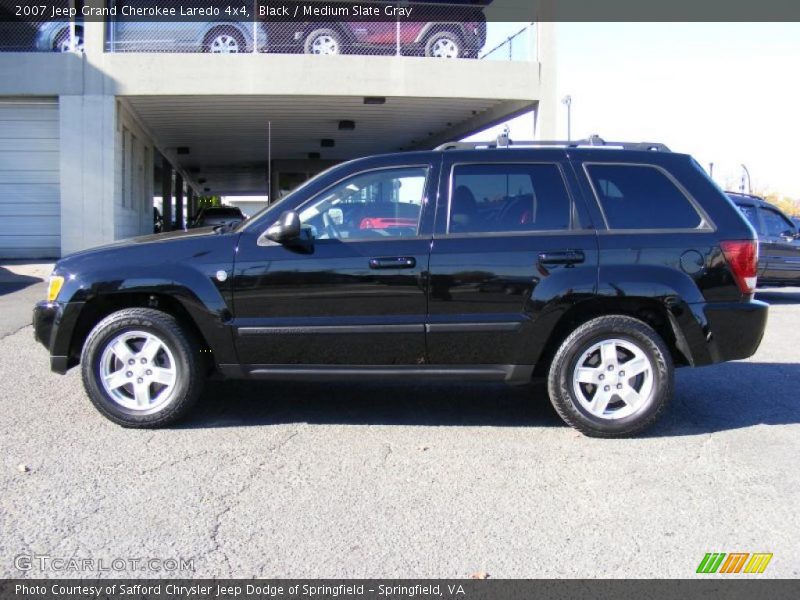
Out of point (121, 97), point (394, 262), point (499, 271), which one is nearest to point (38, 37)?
point (121, 97)

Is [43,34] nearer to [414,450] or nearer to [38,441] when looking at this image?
[38,441]

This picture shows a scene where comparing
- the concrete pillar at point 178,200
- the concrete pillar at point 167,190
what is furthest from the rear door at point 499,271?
the concrete pillar at point 178,200

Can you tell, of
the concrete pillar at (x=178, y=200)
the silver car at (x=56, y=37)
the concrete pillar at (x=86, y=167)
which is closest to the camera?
the concrete pillar at (x=86, y=167)

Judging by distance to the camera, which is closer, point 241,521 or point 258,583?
point 258,583

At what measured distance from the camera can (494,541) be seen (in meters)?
3.32

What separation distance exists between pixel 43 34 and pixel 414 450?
50.2 feet

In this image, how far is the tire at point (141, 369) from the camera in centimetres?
472

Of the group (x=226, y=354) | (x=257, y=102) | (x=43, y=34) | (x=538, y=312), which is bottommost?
(x=226, y=354)

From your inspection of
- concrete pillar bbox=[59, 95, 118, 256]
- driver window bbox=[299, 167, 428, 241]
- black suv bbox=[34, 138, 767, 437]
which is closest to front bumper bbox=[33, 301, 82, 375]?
black suv bbox=[34, 138, 767, 437]

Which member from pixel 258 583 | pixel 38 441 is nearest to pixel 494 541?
pixel 258 583

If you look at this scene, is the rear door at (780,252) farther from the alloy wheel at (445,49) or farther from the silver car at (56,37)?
the silver car at (56,37)

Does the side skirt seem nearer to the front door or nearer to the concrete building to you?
the front door

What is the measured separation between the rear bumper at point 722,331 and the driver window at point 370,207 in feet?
6.61

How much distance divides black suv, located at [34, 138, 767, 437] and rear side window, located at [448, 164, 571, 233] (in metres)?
0.01
